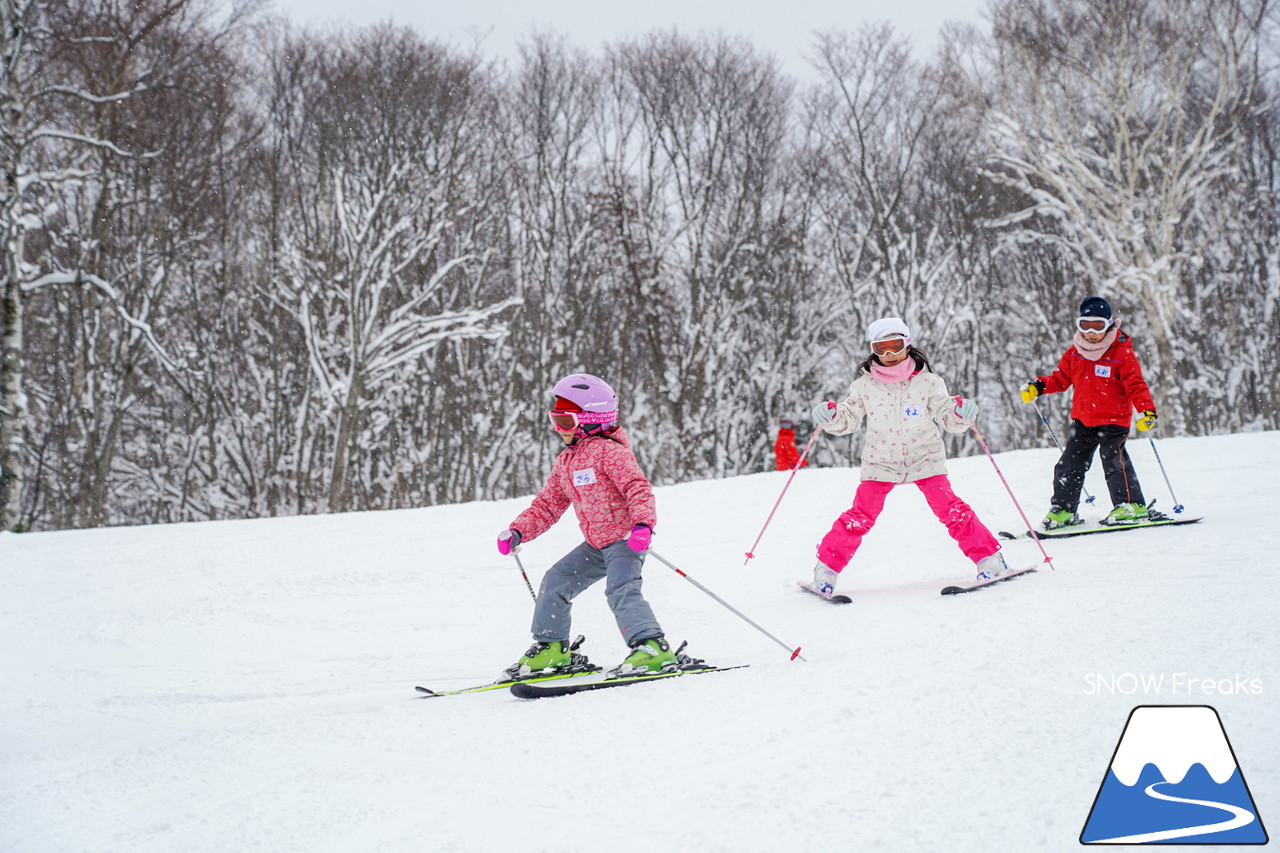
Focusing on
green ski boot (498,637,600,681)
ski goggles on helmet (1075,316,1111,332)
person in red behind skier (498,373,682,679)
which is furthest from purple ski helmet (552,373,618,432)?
ski goggles on helmet (1075,316,1111,332)

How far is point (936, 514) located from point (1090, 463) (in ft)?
7.08

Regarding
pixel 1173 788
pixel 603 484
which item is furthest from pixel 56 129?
pixel 1173 788

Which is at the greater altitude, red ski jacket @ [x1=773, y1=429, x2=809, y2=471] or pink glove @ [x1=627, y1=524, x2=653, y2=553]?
pink glove @ [x1=627, y1=524, x2=653, y2=553]

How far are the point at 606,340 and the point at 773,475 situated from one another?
11.3m

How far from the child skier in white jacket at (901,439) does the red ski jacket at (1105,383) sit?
5.80 feet

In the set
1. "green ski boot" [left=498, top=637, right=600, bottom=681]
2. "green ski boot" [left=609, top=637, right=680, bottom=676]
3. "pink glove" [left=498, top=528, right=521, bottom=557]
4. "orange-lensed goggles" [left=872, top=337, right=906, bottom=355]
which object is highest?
"orange-lensed goggles" [left=872, top=337, right=906, bottom=355]

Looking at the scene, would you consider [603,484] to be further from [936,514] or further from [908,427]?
[936,514]

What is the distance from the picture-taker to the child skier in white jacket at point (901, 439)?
504 centimetres

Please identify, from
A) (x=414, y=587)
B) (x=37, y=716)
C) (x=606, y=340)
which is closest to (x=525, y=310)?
(x=606, y=340)

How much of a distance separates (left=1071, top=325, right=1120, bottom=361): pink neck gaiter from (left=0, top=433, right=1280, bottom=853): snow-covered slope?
1346mm

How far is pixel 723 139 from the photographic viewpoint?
811 inches

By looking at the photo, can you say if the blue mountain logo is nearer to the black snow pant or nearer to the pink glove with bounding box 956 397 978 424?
the pink glove with bounding box 956 397 978 424

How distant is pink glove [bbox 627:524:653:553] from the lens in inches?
144

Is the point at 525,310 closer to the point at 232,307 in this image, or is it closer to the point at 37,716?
the point at 232,307
